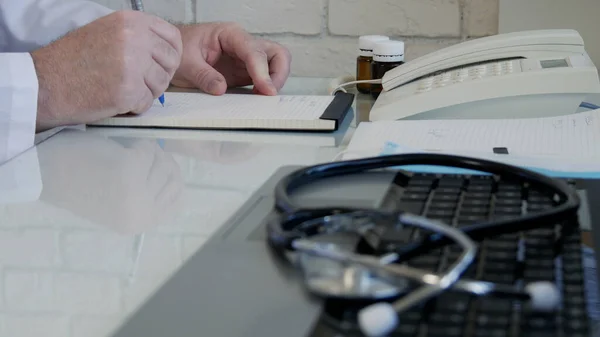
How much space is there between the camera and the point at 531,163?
70cm

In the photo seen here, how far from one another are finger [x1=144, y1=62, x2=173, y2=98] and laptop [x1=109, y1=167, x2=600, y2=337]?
47 centimetres

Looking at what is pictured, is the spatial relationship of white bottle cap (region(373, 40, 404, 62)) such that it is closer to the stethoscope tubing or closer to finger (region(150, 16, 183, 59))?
finger (region(150, 16, 183, 59))


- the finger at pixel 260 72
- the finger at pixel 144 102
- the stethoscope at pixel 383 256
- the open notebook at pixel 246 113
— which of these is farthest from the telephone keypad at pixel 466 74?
the stethoscope at pixel 383 256

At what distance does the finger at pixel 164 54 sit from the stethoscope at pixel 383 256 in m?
0.49

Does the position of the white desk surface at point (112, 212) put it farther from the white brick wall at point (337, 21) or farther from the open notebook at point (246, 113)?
the white brick wall at point (337, 21)

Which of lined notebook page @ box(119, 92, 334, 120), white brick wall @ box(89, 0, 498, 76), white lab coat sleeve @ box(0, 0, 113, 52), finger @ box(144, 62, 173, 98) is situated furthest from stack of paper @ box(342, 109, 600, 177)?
white brick wall @ box(89, 0, 498, 76)

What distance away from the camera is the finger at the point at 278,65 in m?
1.25

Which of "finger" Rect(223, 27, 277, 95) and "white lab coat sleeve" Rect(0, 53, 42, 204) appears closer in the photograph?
"white lab coat sleeve" Rect(0, 53, 42, 204)

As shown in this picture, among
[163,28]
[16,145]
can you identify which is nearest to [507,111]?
[163,28]

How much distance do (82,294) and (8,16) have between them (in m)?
0.90

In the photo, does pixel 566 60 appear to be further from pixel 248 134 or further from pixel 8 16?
pixel 8 16

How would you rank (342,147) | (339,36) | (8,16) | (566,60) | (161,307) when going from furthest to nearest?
(339,36) → (8,16) → (566,60) → (342,147) → (161,307)

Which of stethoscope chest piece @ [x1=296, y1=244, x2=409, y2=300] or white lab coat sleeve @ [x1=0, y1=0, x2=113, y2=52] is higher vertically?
stethoscope chest piece @ [x1=296, y1=244, x2=409, y2=300]

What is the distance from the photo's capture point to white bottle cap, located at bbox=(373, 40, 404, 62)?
3.98ft
